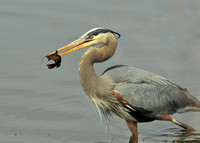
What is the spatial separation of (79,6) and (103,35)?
545cm

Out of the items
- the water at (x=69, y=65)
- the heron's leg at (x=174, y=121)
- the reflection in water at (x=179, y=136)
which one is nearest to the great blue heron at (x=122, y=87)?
the heron's leg at (x=174, y=121)

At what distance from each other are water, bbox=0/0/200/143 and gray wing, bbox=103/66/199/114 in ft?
1.01

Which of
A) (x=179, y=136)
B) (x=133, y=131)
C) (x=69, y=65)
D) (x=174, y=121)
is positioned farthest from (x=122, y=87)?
(x=69, y=65)

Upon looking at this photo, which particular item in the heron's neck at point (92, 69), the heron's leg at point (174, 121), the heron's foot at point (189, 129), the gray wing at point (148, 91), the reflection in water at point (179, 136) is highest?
the heron's neck at point (92, 69)

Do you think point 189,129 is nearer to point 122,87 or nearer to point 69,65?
point 122,87

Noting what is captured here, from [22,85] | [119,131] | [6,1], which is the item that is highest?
[6,1]

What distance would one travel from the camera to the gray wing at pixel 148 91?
23.1 ft

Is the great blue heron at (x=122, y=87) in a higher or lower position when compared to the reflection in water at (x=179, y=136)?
higher

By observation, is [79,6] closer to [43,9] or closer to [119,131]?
[43,9]

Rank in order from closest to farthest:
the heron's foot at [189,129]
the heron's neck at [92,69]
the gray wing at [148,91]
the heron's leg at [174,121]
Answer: the heron's neck at [92,69] < the gray wing at [148,91] < the heron's leg at [174,121] < the heron's foot at [189,129]

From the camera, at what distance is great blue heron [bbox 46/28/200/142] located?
6.98 m

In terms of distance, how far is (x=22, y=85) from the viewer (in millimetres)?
9180

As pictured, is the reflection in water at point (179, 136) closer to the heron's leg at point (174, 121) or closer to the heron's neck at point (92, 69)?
the heron's leg at point (174, 121)

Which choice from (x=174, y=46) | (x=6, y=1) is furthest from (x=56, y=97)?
(x=6, y=1)
